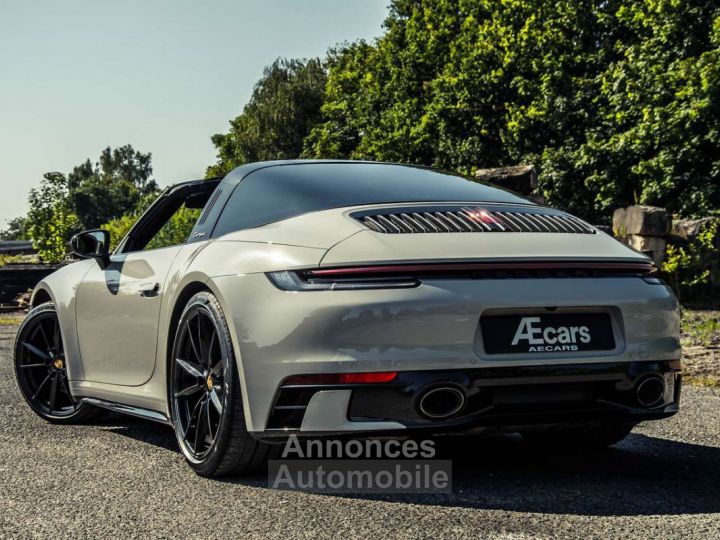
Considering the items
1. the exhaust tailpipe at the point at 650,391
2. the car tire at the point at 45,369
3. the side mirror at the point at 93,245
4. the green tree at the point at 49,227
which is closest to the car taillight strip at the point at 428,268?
the exhaust tailpipe at the point at 650,391

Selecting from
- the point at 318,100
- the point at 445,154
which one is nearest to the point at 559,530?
the point at 445,154

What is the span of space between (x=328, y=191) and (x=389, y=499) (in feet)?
4.35

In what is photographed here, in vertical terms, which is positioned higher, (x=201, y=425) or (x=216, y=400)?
(x=216, y=400)

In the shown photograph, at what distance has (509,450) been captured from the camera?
4.52 m

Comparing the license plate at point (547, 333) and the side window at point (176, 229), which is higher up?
the side window at point (176, 229)

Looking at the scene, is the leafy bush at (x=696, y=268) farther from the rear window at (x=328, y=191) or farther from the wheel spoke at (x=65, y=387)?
the wheel spoke at (x=65, y=387)

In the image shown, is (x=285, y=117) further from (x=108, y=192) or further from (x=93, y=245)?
(x=108, y=192)

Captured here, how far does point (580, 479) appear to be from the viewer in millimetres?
3818

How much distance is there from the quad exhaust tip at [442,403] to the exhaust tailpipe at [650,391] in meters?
0.73

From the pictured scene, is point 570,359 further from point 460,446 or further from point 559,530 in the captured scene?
point 460,446

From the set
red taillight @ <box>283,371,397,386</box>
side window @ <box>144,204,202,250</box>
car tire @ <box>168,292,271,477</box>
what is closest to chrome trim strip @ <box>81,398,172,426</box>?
car tire @ <box>168,292,271,477</box>

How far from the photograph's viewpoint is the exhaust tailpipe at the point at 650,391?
362 cm

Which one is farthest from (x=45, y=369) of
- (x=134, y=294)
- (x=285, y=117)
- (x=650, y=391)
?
(x=285, y=117)

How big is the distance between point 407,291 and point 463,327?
228 mm
